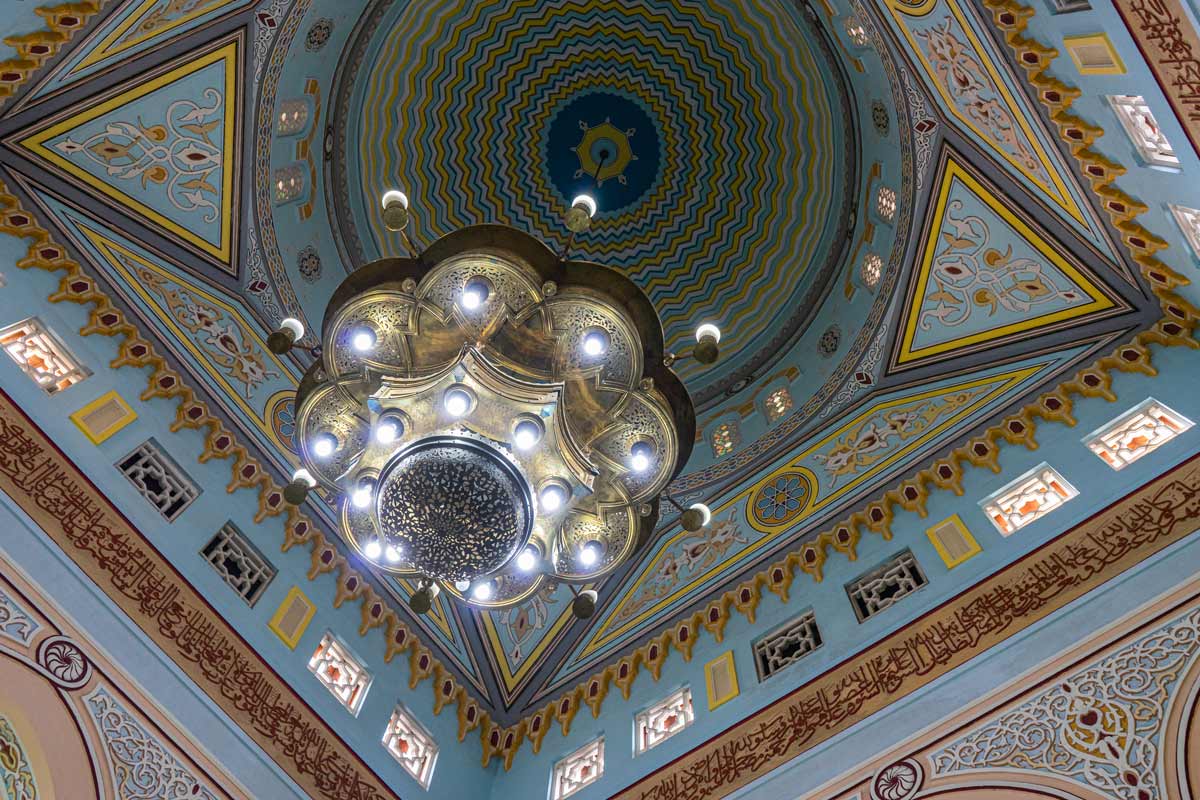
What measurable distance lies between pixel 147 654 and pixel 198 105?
352 cm

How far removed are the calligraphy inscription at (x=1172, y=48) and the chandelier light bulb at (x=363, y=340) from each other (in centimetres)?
354

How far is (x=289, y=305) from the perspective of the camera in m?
6.91

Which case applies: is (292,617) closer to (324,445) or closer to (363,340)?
(324,445)

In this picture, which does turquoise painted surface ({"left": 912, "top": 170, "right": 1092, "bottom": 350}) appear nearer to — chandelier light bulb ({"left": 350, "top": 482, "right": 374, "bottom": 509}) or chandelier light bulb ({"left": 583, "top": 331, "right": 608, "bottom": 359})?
chandelier light bulb ({"left": 583, "top": 331, "right": 608, "bottom": 359})

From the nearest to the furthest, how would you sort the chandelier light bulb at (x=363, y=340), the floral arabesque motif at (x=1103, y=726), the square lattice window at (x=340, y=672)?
the floral arabesque motif at (x=1103, y=726) < the chandelier light bulb at (x=363, y=340) < the square lattice window at (x=340, y=672)

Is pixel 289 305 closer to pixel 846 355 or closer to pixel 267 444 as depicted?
pixel 267 444

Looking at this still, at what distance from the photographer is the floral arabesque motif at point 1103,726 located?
384cm

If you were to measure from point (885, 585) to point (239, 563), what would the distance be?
3.97 meters

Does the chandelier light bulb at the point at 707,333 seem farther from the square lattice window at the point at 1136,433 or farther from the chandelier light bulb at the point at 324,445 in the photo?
the square lattice window at the point at 1136,433

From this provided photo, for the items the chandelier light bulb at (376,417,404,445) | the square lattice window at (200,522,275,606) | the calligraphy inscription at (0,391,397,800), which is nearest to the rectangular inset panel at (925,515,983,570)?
the chandelier light bulb at (376,417,404,445)

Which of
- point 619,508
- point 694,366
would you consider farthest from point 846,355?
point 619,508

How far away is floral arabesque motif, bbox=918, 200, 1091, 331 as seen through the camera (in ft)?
19.5

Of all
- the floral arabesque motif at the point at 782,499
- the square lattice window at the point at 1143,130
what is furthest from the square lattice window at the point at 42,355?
the square lattice window at the point at 1143,130

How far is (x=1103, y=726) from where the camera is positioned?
3979mm
